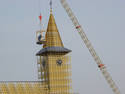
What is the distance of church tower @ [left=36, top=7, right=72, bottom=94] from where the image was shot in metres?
110

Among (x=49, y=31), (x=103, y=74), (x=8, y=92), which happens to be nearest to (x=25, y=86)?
(x=8, y=92)

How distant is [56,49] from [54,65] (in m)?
5.93

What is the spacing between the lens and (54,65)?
110 metres

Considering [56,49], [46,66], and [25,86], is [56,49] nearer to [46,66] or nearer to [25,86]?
[46,66]

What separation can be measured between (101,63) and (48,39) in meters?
22.9

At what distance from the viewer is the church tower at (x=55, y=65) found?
10981 cm

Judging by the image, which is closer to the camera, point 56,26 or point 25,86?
point 25,86

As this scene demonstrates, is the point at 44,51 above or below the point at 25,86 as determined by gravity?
above

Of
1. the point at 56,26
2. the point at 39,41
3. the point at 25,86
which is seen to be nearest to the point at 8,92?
the point at 25,86

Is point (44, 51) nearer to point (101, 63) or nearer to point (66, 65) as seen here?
point (66, 65)

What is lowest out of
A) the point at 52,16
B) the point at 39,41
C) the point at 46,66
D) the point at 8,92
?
the point at 8,92

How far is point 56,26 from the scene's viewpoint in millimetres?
115438

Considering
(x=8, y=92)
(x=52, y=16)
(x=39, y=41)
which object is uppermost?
(x=52, y=16)

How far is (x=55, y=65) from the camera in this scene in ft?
361
